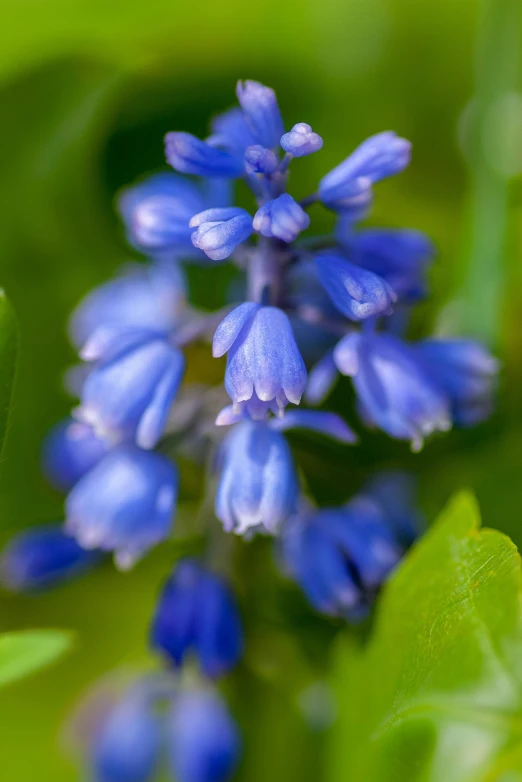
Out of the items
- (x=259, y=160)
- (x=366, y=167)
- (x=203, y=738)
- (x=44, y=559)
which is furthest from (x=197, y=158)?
(x=203, y=738)

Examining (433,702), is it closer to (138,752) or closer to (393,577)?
(393,577)

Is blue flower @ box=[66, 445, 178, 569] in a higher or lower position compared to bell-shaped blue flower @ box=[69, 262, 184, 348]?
lower

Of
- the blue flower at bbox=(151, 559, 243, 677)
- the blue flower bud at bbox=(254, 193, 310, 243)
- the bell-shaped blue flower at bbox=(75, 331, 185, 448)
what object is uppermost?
the blue flower bud at bbox=(254, 193, 310, 243)

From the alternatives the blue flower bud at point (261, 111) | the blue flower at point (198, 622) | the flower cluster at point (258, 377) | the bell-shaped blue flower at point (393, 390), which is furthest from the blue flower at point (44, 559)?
the blue flower bud at point (261, 111)

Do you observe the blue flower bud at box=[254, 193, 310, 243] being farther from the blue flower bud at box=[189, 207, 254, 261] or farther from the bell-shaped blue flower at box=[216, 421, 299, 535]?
the bell-shaped blue flower at box=[216, 421, 299, 535]

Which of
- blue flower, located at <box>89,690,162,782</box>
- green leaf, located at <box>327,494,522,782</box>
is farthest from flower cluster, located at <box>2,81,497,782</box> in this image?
blue flower, located at <box>89,690,162,782</box>

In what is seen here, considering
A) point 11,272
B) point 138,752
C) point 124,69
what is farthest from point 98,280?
point 138,752
